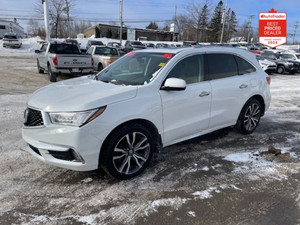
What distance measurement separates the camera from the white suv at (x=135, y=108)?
10.5 feet

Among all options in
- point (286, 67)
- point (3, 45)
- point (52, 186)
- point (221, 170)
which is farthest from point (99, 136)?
point (3, 45)

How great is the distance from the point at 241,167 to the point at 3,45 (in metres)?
35.2

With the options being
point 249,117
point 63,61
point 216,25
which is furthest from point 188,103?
point 216,25

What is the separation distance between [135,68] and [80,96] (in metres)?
1.29

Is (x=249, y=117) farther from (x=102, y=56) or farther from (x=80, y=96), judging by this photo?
(x=102, y=56)

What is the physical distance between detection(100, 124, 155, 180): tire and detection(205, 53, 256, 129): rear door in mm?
1465

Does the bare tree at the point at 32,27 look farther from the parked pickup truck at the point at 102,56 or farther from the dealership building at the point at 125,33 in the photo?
the parked pickup truck at the point at 102,56

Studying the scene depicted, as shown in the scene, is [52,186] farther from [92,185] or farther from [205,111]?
[205,111]

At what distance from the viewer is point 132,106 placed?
3434 millimetres

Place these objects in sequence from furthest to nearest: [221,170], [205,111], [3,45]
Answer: [3,45] < [205,111] < [221,170]

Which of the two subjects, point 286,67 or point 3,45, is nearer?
point 286,67

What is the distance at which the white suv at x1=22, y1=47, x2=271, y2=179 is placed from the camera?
3189 millimetres

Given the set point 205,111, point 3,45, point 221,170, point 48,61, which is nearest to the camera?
point 221,170

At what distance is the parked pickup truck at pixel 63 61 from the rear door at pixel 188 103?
27.6 feet
